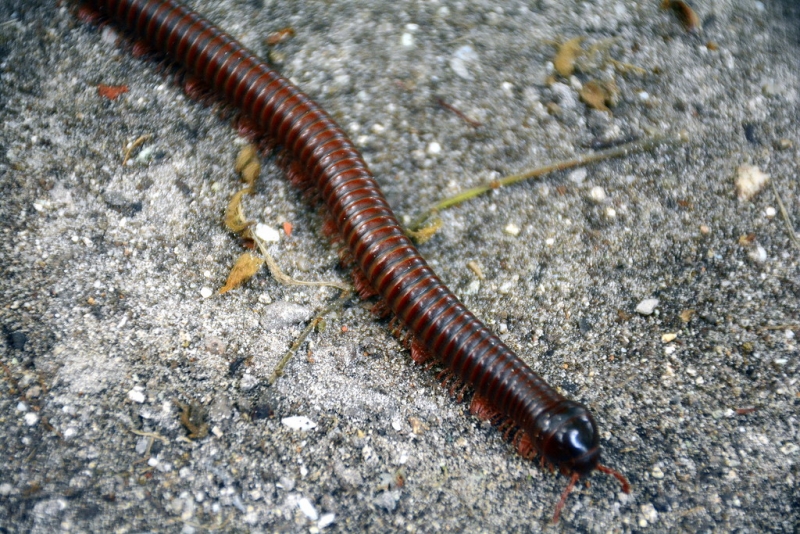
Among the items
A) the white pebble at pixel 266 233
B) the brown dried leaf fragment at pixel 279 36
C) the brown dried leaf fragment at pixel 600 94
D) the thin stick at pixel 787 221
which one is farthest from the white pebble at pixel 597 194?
the brown dried leaf fragment at pixel 279 36

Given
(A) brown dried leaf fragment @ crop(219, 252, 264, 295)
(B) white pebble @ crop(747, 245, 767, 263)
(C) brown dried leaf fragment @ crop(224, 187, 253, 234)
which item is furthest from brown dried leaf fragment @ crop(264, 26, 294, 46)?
(B) white pebble @ crop(747, 245, 767, 263)

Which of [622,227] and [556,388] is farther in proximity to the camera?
[622,227]

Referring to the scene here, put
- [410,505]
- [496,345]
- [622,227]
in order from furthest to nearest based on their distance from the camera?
[622,227], [496,345], [410,505]

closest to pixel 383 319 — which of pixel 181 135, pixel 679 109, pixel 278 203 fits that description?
pixel 278 203

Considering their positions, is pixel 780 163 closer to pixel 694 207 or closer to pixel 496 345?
pixel 694 207

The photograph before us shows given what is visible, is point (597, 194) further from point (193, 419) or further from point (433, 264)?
point (193, 419)

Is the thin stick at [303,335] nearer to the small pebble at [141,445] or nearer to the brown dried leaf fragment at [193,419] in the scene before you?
the brown dried leaf fragment at [193,419]

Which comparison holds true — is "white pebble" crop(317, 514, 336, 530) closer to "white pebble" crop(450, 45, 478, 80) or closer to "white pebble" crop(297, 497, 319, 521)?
"white pebble" crop(297, 497, 319, 521)
